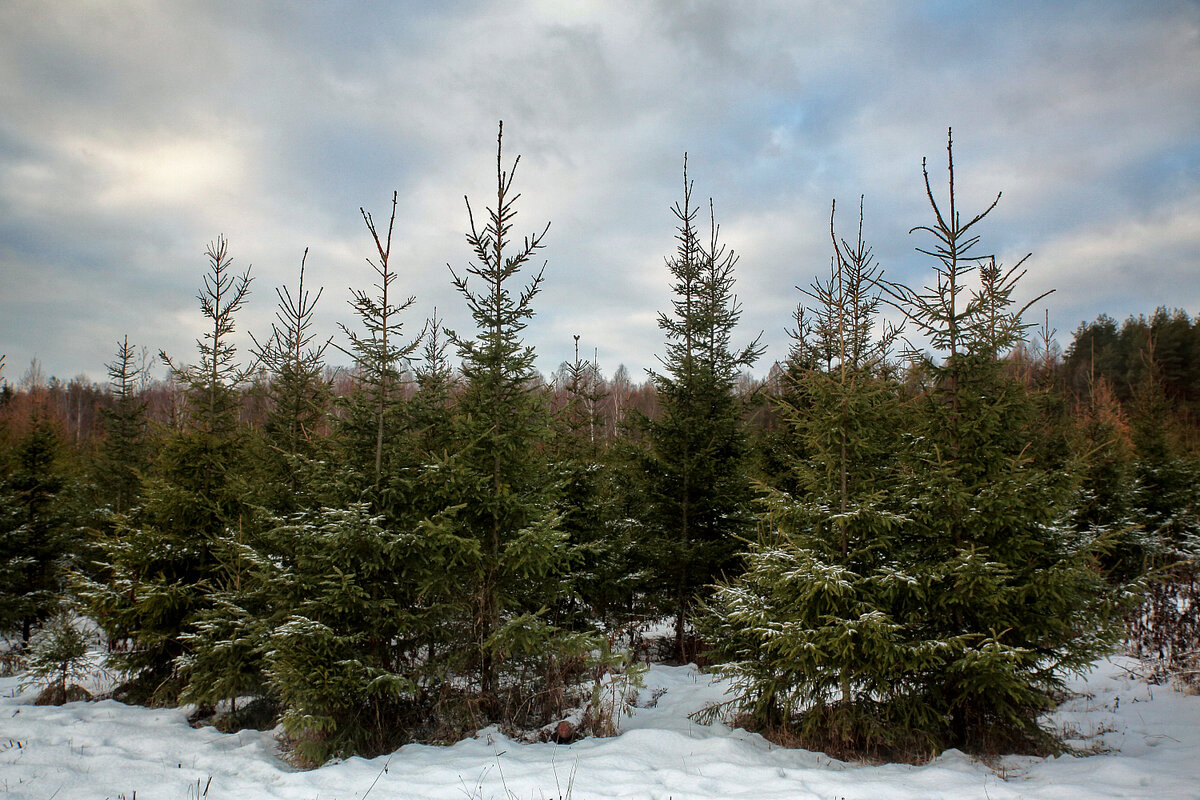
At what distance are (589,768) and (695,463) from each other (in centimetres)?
572

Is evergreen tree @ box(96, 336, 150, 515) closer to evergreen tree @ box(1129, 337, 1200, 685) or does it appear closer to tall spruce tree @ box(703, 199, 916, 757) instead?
tall spruce tree @ box(703, 199, 916, 757)

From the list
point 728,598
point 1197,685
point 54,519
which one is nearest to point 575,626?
point 728,598

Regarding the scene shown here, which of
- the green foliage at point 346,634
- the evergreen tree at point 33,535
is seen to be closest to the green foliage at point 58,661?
the evergreen tree at point 33,535

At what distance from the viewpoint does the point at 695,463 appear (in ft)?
34.2

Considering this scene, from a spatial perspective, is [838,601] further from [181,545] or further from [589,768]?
[181,545]

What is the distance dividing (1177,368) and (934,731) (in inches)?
1721

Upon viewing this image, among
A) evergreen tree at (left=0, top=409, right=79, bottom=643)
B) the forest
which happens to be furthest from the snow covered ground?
evergreen tree at (left=0, top=409, right=79, bottom=643)

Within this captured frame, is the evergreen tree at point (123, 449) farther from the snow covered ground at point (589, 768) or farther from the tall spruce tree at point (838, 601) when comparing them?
the tall spruce tree at point (838, 601)

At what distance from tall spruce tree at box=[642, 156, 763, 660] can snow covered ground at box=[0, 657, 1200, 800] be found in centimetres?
346

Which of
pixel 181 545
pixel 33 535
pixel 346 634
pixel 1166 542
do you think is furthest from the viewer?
pixel 1166 542

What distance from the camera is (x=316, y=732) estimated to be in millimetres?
5961

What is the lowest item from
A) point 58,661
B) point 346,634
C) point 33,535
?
point 58,661

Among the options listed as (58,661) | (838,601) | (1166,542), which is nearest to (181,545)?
(58,661)

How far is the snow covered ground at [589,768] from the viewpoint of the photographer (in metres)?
5.00
